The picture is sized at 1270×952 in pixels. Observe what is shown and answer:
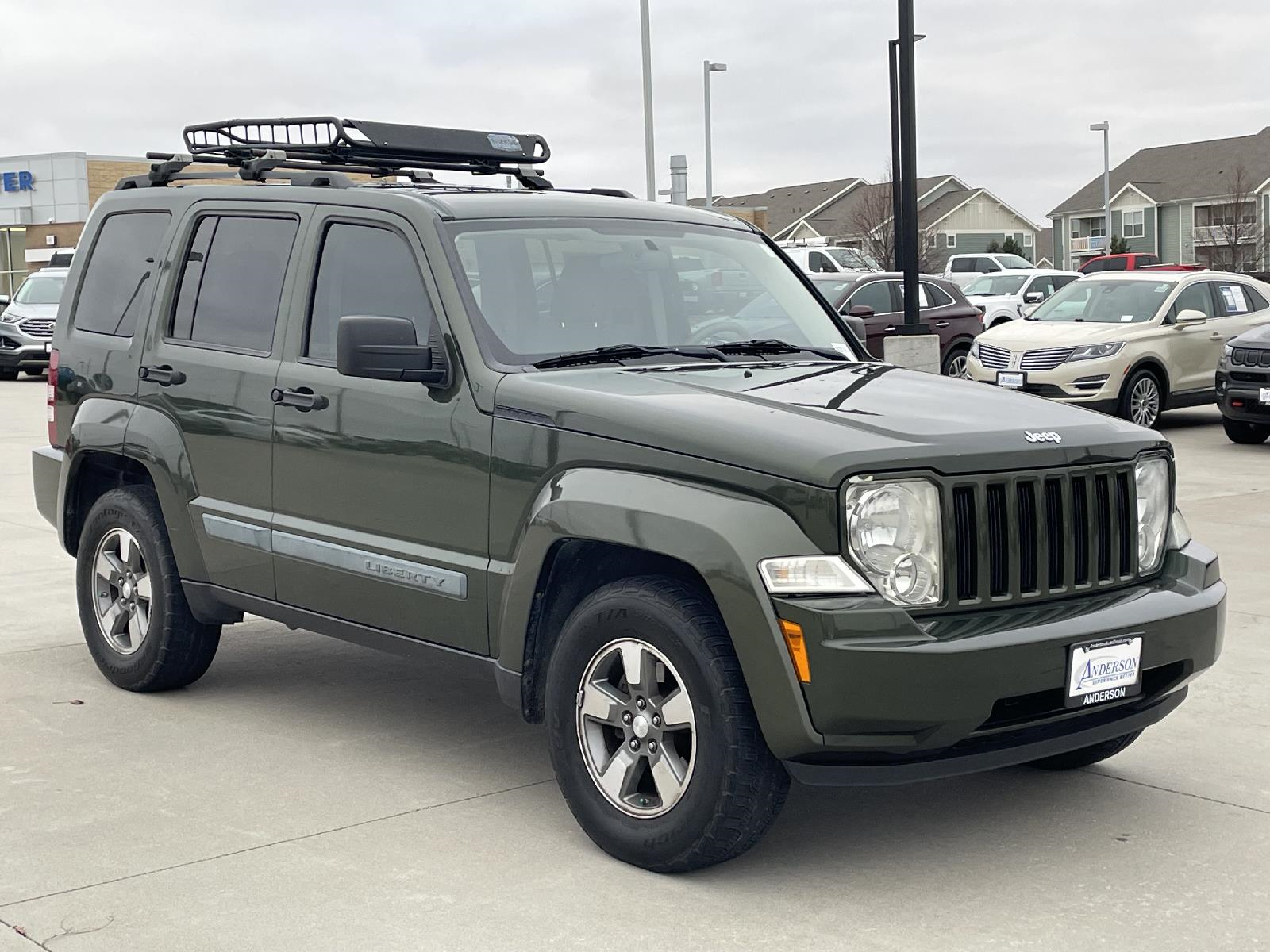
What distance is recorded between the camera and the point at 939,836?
4816 mm

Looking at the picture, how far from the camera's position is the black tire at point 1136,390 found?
17.0 m

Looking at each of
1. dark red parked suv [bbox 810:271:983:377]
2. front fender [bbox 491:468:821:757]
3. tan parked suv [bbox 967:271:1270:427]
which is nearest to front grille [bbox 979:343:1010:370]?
tan parked suv [bbox 967:271:1270:427]

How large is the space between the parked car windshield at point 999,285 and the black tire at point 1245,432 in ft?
52.2

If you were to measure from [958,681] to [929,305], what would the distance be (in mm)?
17372

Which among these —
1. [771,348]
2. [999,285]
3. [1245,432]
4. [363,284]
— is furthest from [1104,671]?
[999,285]

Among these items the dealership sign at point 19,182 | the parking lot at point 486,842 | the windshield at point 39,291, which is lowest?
the parking lot at point 486,842

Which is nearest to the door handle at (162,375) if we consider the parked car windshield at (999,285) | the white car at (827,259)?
the parked car windshield at (999,285)

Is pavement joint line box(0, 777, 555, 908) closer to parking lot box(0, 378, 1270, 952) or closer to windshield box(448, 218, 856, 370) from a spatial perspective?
parking lot box(0, 378, 1270, 952)

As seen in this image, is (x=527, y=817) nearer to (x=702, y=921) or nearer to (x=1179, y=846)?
(x=702, y=921)

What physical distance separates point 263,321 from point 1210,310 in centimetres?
1447

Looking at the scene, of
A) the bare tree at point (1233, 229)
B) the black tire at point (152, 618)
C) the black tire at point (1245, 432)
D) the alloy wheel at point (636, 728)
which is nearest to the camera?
the alloy wheel at point (636, 728)

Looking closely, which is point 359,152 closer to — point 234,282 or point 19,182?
point 234,282

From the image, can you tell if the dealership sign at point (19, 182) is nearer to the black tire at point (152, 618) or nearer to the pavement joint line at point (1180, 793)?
the black tire at point (152, 618)

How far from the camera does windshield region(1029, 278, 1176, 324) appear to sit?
17.8 m
